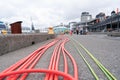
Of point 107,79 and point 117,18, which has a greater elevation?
point 117,18

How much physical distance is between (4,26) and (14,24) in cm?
2341

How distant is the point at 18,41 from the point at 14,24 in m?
6.61

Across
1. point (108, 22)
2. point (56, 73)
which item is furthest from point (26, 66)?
point (108, 22)

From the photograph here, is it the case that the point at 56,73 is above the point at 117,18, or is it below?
below

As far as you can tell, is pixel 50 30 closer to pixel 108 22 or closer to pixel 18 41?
pixel 18 41

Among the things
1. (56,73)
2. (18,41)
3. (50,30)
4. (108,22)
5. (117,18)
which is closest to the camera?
(56,73)

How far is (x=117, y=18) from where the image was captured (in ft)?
169

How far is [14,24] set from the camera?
17.5 m

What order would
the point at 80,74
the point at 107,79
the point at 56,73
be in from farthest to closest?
1. the point at 80,74
2. the point at 107,79
3. the point at 56,73

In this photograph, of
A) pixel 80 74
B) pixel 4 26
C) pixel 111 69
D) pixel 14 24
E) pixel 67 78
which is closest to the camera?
pixel 67 78

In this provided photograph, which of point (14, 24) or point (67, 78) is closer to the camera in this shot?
point (67, 78)

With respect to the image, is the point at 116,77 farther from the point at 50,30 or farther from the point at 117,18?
the point at 117,18

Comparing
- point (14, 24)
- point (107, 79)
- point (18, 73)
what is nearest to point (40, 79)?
point (18, 73)

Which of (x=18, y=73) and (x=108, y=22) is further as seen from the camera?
(x=108, y=22)
